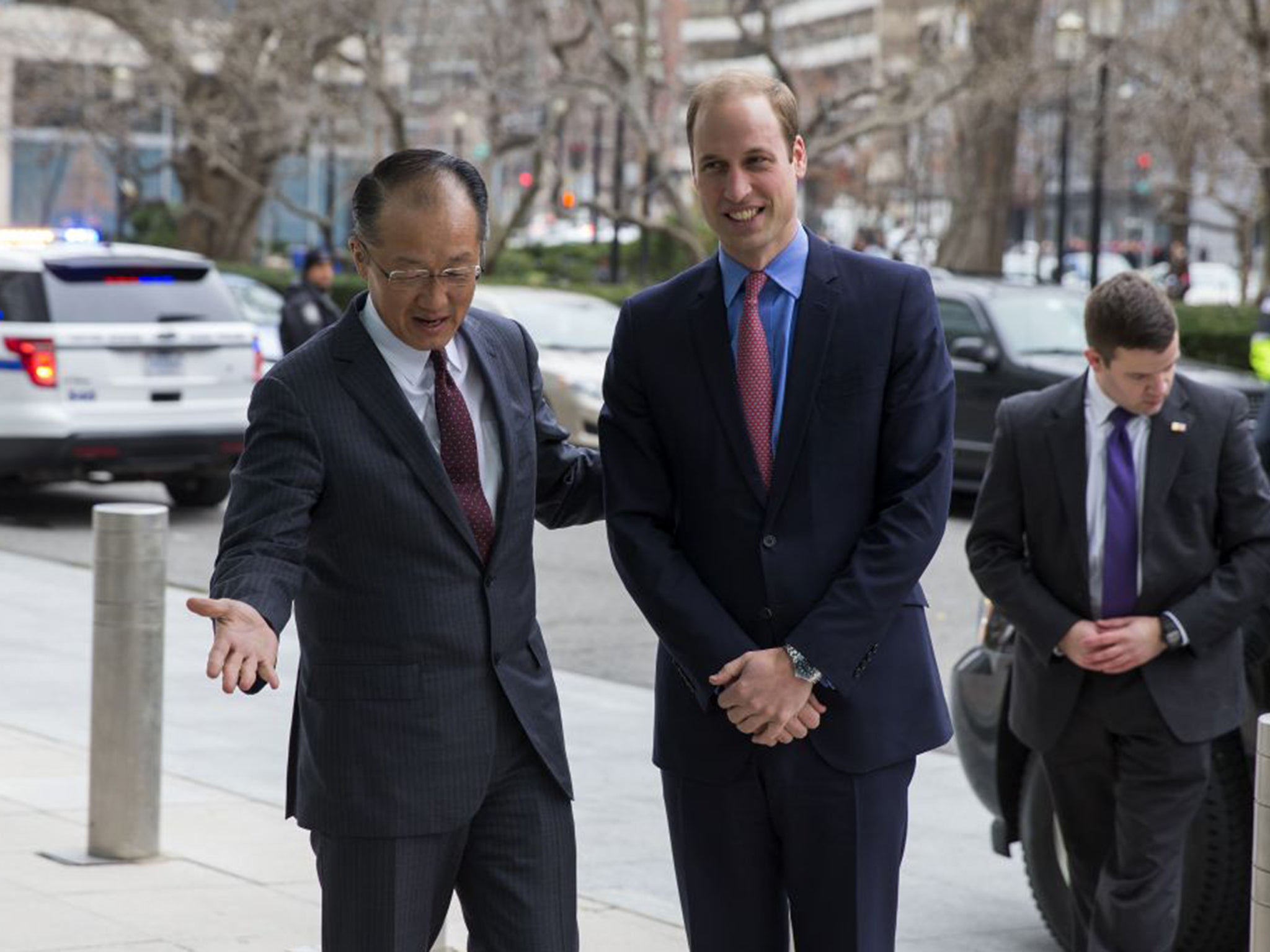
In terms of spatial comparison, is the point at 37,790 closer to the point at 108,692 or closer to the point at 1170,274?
the point at 108,692

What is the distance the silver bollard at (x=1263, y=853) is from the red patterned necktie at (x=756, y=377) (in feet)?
2.94

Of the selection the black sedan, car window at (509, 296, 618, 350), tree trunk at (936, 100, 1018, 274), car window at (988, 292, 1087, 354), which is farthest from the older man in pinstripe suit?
tree trunk at (936, 100, 1018, 274)

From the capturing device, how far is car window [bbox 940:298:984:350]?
58.3 ft

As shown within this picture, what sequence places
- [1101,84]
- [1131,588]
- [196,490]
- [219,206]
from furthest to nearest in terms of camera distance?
[219,206] → [1101,84] → [196,490] → [1131,588]

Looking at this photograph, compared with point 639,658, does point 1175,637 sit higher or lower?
higher

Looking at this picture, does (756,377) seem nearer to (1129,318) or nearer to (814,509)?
(814,509)

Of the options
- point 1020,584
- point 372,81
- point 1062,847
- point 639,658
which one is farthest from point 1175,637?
point 372,81

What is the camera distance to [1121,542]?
520cm

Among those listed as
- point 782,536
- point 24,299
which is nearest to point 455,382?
point 782,536

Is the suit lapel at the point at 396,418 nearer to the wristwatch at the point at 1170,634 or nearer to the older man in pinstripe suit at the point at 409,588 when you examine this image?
the older man in pinstripe suit at the point at 409,588

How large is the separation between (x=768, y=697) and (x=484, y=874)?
0.58 metres

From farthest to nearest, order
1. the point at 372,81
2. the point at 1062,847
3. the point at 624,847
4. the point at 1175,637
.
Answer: the point at 372,81 → the point at 624,847 → the point at 1062,847 → the point at 1175,637

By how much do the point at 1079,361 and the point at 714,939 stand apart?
45.5 ft

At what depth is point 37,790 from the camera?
7684 millimetres
